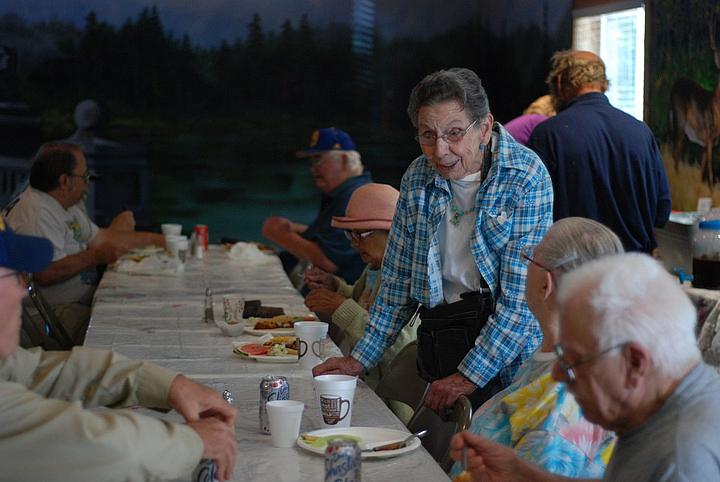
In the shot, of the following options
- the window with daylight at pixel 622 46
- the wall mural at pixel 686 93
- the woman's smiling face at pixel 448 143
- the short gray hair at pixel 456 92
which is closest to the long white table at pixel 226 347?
the woman's smiling face at pixel 448 143

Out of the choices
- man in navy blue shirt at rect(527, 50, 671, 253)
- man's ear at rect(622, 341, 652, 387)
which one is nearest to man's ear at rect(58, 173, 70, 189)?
man in navy blue shirt at rect(527, 50, 671, 253)

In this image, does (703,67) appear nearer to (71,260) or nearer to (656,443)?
(71,260)

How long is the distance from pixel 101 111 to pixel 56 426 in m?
7.37

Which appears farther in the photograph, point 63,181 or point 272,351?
point 63,181

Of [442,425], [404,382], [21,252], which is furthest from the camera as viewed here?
[404,382]

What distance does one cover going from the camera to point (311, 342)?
3365mm

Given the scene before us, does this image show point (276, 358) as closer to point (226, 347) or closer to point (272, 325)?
point (226, 347)

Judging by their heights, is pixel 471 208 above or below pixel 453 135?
below

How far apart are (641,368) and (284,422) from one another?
3.41 feet

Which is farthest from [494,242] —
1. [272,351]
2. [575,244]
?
[272,351]

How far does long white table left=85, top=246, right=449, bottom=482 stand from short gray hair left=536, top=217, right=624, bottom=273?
542 millimetres

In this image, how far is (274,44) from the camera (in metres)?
8.95

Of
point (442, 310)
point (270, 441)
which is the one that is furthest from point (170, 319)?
point (270, 441)

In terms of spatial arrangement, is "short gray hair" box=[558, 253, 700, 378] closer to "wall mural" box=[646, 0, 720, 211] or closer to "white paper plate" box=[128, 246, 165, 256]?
"wall mural" box=[646, 0, 720, 211]
